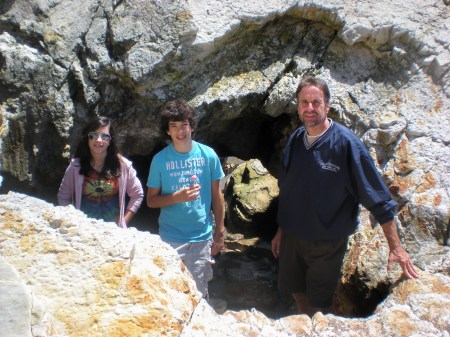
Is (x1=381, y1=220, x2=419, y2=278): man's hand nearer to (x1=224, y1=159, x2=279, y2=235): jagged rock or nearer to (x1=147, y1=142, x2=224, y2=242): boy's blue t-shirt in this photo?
(x1=147, y1=142, x2=224, y2=242): boy's blue t-shirt

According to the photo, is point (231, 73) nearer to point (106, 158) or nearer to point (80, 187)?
point (106, 158)

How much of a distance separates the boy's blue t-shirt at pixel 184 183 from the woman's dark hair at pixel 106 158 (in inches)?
10.2

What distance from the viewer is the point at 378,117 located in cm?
468

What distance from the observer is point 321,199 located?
3469mm

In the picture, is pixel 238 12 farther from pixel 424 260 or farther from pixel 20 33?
pixel 424 260

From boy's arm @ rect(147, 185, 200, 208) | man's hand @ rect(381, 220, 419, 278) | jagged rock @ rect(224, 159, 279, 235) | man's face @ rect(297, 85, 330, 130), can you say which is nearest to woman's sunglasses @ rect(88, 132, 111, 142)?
boy's arm @ rect(147, 185, 200, 208)

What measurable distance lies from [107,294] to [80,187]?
143 centimetres

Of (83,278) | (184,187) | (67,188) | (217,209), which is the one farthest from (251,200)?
(83,278)

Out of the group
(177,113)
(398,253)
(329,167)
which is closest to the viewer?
(398,253)

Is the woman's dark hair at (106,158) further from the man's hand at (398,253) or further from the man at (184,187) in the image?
the man's hand at (398,253)

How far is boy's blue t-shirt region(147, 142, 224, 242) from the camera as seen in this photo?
3.63 m

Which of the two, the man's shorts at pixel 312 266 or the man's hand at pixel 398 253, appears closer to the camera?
the man's hand at pixel 398 253

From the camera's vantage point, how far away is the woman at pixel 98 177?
365 cm

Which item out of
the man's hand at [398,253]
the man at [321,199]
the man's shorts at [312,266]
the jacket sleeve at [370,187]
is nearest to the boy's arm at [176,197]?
the man at [321,199]
